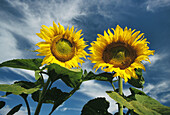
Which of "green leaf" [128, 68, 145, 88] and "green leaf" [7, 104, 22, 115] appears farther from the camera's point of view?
"green leaf" [7, 104, 22, 115]

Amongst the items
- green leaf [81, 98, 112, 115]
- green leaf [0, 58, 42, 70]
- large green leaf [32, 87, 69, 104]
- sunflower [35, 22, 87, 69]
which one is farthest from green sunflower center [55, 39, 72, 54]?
green leaf [81, 98, 112, 115]

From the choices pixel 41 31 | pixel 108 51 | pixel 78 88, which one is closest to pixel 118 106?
pixel 78 88

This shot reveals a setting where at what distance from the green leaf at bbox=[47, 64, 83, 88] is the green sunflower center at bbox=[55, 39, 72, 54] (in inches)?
22.8

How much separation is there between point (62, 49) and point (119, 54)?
34.4 inches

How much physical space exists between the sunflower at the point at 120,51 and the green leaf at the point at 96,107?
1.32 feet

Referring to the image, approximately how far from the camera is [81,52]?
245cm

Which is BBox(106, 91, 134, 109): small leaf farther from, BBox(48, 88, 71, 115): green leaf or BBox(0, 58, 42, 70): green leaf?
BBox(0, 58, 42, 70): green leaf

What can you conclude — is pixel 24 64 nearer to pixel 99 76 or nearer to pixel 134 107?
pixel 99 76

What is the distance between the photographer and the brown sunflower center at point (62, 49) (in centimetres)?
243

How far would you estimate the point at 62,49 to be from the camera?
8.11ft

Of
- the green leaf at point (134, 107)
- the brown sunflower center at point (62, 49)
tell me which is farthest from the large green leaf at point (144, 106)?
the brown sunflower center at point (62, 49)

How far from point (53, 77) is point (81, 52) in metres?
0.68

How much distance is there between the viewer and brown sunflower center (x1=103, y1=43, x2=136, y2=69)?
6.79ft

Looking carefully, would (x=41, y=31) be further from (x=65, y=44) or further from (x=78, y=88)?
(x=78, y=88)
